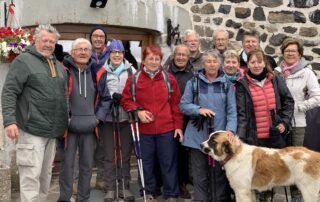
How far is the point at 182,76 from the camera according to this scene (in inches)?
221

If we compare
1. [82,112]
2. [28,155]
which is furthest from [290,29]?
[28,155]

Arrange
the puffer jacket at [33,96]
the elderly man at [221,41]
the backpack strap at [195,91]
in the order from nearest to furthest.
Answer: the puffer jacket at [33,96]
the backpack strap at [195,91]
the elderly man at [221,41]

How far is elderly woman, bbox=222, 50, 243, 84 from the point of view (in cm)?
534

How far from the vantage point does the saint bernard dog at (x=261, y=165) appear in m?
4.63

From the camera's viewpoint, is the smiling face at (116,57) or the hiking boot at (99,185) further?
the hiking boot at (99,185)

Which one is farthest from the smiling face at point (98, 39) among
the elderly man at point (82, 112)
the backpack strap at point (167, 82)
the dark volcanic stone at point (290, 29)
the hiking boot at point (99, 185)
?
the dark volcanic stone at point (290, 29)

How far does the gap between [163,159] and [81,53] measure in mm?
1464

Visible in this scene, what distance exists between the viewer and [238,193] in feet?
15.6

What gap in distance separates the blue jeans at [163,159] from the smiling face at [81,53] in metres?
1.05

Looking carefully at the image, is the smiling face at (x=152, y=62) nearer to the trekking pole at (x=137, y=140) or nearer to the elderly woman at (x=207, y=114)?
the elderly woman at (x=207, y=114)

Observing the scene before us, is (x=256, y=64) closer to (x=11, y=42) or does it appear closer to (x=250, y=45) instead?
(x=250, y=45)

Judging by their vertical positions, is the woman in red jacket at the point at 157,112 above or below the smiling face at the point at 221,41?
below

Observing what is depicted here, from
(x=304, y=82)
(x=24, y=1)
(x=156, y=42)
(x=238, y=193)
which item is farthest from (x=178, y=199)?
(x=24, y=1)

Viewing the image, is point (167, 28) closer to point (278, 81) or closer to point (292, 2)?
point (292, 2)
